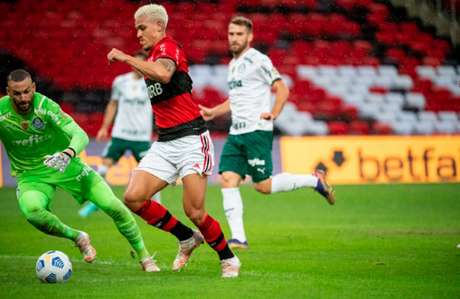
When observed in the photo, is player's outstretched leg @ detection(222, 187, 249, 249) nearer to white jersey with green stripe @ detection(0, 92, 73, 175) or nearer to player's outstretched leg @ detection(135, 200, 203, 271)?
player's outstretched leg @ detection(135, 200, 203, 271)

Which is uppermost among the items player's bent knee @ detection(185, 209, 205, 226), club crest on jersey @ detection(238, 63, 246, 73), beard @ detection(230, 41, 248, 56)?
beard @ detection(230, 41, 248, 56)

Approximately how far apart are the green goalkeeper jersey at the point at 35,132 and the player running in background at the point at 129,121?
6155 millimetres

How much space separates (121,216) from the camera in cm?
934

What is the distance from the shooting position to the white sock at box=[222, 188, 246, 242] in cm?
1148

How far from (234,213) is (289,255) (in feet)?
4.01

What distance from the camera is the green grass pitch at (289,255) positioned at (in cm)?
800

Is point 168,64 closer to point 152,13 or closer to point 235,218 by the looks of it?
point 152,13

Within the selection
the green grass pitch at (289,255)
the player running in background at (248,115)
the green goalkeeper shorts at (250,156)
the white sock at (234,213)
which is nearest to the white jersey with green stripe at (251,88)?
the player running in background at (248,115)

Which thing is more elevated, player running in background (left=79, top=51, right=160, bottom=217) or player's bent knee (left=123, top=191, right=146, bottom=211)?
player's bent knee (left=123, top=191, right=146, bottom=211)

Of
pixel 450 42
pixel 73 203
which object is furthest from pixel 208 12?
A: pixel 73 203

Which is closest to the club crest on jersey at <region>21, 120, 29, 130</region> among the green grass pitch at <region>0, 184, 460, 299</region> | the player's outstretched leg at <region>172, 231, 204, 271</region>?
the green grass pitch at <region>0, 184, 460, 299</region>

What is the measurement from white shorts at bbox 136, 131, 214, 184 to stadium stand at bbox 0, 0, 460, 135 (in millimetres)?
15736

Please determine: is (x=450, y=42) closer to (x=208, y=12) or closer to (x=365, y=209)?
(x=208, y=12)

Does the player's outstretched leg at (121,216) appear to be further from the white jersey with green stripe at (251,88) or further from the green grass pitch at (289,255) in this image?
the white jersey with green stripe at (251,88)
